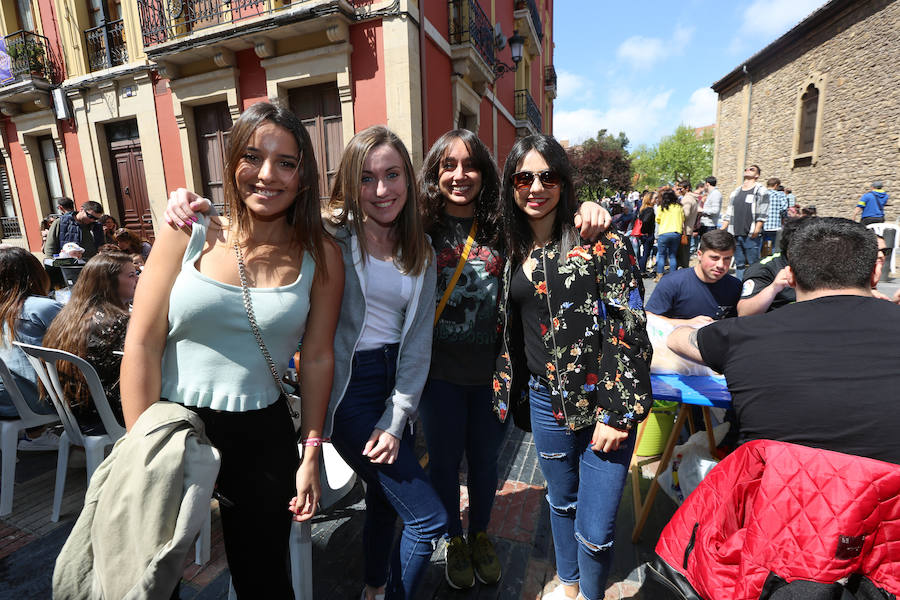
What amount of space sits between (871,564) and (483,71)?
1155 cm

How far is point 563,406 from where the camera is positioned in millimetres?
1748

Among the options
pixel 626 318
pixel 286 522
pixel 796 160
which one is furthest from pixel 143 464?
pixel 796 160

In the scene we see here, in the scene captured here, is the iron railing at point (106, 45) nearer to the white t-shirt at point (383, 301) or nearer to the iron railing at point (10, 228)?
the iron railing at point (10, 228)

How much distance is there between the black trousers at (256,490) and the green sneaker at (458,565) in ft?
2.85

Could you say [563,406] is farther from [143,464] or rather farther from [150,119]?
[150,119]

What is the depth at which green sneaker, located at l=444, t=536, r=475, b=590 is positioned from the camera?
215 cm

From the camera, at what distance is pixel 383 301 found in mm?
1694

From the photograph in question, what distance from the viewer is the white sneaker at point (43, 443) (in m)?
3.29

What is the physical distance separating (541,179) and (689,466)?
1.79m

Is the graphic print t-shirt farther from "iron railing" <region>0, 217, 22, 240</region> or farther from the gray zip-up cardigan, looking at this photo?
"iron railing" <region>0, 217, 22, 240</region>

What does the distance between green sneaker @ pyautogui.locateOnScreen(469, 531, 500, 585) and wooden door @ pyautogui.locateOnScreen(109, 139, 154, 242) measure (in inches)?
480

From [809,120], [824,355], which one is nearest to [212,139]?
[824,355]

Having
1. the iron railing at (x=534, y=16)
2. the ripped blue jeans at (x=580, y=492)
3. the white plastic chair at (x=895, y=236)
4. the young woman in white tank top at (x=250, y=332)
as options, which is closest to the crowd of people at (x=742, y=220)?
the white plastic chair at (x=895, y=236)

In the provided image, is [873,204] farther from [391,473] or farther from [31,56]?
[31,56]
